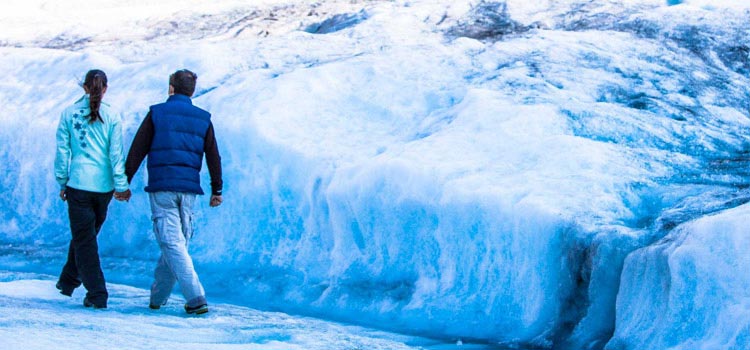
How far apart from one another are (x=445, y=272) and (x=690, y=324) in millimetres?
2011

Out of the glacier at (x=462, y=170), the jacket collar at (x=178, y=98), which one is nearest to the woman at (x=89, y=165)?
the jacket collar at (x=178, y=98)

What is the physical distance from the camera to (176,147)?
18.6 feet

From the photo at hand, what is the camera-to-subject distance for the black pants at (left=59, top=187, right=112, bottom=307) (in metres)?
5.59

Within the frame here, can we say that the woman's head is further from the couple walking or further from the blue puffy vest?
the blue puffy vest

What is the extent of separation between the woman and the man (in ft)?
0.43

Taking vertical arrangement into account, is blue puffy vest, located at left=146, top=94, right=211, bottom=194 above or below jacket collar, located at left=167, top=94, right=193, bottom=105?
below

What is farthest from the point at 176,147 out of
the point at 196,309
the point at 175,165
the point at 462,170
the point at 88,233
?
the point at 462,170

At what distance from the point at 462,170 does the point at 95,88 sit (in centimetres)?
266

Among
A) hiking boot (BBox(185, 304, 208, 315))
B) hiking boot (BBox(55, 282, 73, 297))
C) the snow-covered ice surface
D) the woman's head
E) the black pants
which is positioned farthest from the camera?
hiking boot (BBox(55, 282, 73, 297))

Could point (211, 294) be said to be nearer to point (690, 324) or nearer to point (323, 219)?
point (323, 219)

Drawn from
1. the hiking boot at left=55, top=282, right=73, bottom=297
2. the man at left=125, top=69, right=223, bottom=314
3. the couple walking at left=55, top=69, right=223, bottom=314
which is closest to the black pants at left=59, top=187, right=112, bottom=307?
the couple walking at left=55, top=69, right=223, bottom=314

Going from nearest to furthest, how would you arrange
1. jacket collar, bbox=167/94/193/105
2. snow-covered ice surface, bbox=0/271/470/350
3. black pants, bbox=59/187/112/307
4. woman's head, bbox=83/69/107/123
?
snow-covered ice surface, bbox=0/271/470/350 → woman's head, bbox=83/69/107/123 → black pants, bbox=59/187/112/307 → jacket collar, bbox=167/94/193/105

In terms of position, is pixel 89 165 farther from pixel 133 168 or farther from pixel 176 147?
pixel 176 147

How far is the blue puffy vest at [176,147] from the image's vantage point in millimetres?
5609
